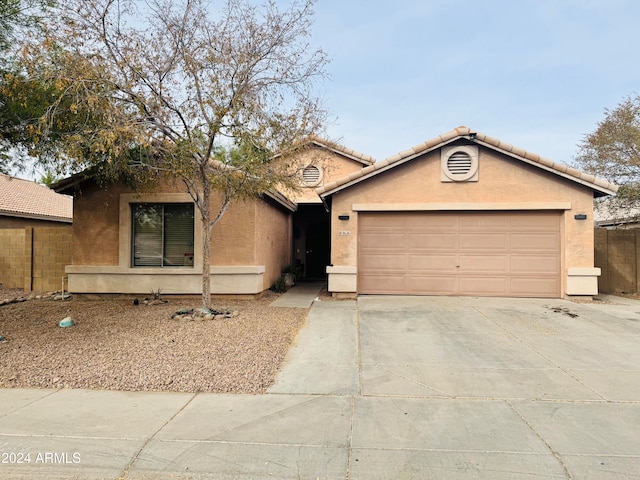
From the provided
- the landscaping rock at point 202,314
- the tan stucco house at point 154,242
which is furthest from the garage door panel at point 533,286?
the landscaping rock at point 202,314

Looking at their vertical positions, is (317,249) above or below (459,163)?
below

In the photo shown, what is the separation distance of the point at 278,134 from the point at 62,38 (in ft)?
14.2

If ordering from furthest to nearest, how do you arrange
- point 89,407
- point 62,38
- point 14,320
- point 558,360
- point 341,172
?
1. point 341,172
2. point 14,320
3. point 62,38
4. point 558,360
5. point 89,407

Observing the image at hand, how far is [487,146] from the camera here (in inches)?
436

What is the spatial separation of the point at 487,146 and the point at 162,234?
921 centimetres

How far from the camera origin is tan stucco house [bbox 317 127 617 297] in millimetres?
10984

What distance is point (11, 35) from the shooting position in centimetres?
782

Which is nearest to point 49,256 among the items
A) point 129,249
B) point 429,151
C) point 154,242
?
point 129,249

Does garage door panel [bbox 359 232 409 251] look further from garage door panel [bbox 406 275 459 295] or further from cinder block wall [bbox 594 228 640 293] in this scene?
cinder block wall [bbox 594 228 640 293]

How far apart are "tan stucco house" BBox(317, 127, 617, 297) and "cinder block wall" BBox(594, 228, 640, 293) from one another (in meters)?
2.67

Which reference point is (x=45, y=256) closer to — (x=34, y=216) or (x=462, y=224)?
(x=34, y=216)

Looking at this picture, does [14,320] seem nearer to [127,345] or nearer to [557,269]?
[127,345]

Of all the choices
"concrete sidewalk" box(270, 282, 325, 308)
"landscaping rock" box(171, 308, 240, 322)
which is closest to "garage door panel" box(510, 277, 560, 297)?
"concrete sidewalk" box(270, 282, 325, 308)

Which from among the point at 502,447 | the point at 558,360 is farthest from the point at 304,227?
the point at 502,447
